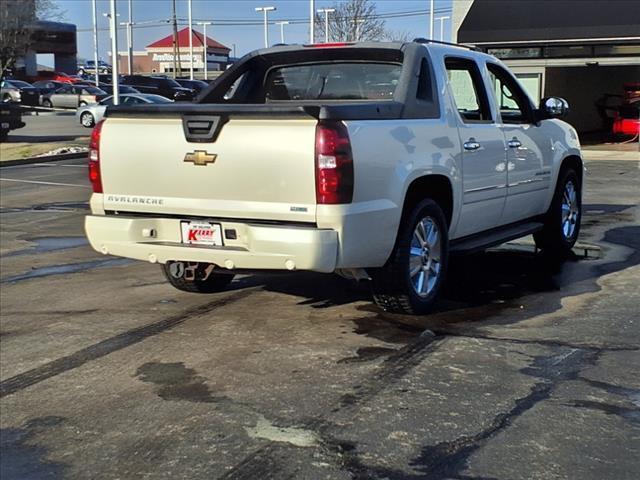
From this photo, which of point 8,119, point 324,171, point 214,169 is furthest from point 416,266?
point 8,119

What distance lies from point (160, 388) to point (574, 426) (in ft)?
7.60

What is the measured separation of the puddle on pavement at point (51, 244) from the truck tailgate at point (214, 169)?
397cm

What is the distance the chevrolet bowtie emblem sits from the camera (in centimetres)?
566

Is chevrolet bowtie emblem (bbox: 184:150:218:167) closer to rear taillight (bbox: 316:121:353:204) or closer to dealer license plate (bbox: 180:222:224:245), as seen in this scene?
dealer license plate (bbox: 180:222:224:245)

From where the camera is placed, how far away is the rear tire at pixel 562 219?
8.48 metres

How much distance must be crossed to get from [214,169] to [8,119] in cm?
2330

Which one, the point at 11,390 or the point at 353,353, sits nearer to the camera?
the point at 11,390

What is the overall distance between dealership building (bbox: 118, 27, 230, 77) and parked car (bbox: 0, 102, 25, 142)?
8685 cm

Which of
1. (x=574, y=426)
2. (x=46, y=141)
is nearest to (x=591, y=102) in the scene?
(x=46, y=141)

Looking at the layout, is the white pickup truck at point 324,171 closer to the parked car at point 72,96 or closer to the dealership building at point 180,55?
the parked car at point 72,96

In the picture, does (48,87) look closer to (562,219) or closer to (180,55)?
(562,219)

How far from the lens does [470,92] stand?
743cm

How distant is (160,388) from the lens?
497 cm

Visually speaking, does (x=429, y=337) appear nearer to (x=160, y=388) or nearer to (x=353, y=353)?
(x=353, y=353)
